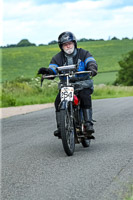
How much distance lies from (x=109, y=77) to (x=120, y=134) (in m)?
62.0

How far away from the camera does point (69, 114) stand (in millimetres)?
7594

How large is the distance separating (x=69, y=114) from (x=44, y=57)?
267 feet

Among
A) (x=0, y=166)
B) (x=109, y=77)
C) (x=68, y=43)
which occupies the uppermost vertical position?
(x=68, y=43)

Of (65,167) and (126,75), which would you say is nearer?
(65,167)

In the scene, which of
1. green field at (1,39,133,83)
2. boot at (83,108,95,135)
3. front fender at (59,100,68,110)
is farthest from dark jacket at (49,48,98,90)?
green field at (1,39,133,83)

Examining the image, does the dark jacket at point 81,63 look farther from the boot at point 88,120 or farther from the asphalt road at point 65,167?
the asphalt road at point 65,167

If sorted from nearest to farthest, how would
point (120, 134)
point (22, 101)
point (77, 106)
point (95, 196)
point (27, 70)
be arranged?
point (95, 196) < point (77, 106) < point (120, 134) < point (22, 101) < point (27, 70)

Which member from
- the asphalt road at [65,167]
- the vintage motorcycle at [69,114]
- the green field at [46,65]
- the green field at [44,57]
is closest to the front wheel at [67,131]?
the vintage motorcycle at [69,114]

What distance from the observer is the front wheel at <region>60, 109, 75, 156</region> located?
717 cm

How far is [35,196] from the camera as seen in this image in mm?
5219

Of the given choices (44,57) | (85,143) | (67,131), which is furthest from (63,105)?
(44,57)

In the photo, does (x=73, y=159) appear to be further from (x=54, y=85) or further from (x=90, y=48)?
(x=90, y=48)

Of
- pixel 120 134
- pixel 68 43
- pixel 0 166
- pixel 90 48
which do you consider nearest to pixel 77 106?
pixel 68 43

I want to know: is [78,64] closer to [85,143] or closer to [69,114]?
[69,114]
